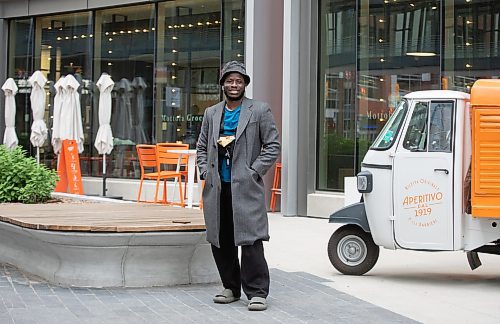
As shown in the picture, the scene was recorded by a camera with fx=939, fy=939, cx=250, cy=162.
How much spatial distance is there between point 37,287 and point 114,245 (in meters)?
0.85

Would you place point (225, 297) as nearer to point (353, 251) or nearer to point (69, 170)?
point (353, 251)

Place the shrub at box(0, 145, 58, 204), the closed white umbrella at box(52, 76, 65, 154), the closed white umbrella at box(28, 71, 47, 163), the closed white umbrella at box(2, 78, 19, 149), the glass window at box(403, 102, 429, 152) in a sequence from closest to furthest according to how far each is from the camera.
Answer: the glass window at box(403, 102, 429, 152) < the shrub at box(0, 145, 58, 204) < the closed white umbrella at box(52, 76, 65, 154) < the closed white umbrella at box(28, 71, 47, 163) < the closed white umbrella at box(2, 78, 19, 149)

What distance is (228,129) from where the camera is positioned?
24.9 ft

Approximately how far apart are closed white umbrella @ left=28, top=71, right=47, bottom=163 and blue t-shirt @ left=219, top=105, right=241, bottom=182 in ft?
45.1

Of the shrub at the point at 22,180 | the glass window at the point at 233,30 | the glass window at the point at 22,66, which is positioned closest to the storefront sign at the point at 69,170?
the glass window at the point at 233,30

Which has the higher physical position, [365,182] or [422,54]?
[422,54]

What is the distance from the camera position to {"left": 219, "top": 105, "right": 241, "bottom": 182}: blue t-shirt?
295 inches

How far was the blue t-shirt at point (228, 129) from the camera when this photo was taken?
7.50 meters

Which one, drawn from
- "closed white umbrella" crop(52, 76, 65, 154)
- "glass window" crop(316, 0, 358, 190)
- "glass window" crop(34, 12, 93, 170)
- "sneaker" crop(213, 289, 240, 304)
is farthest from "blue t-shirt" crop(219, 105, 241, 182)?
"glass window" crop(34, 12, 93, 170)

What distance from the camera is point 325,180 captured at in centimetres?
1697

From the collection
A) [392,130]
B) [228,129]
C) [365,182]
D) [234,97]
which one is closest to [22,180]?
[365,182]

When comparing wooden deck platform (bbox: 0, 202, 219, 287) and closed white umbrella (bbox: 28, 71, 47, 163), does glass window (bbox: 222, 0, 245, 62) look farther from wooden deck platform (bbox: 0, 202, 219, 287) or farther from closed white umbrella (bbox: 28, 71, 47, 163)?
wooden deck platform (bbox: 0, 202, 219, 287)

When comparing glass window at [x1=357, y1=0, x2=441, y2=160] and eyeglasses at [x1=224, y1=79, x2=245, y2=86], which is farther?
glass window at [x1=357, y1=0, x2=441, y2=160]

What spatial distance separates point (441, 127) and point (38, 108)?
43.9 ft
